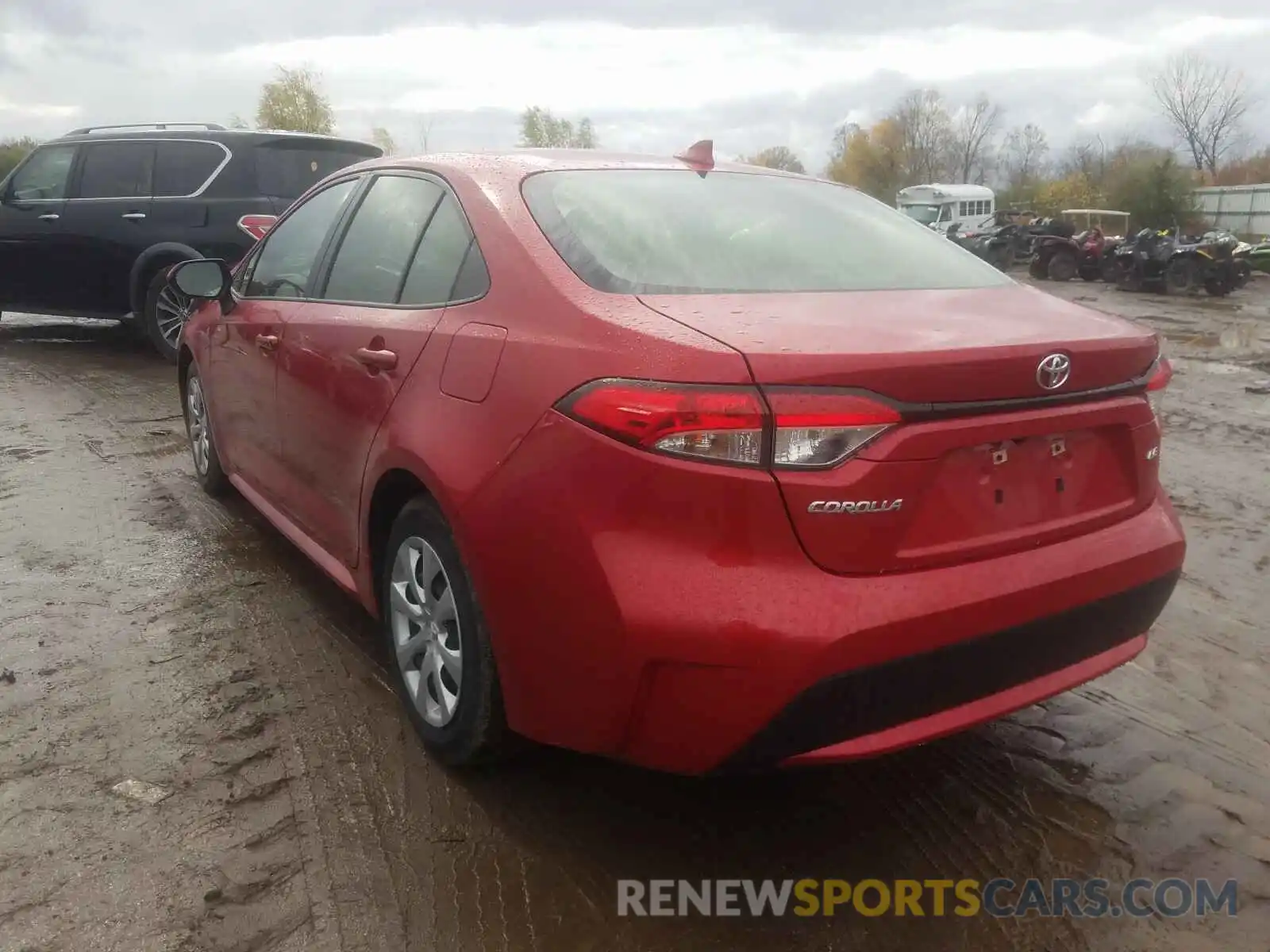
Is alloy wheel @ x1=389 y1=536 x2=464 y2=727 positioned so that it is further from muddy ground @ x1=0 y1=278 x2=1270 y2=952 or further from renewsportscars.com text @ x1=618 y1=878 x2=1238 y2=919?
renewsportscars.com text @ x1=618 y1=878 x2=1238 y2=919

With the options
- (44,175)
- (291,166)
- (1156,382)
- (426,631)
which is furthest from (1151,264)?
(426,631)

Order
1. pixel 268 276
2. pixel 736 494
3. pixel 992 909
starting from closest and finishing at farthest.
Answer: pixel 736 494
pixel 992 909
pixel 268 276

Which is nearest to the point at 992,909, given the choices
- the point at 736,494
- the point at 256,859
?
the point at 736,494

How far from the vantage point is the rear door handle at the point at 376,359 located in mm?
2791

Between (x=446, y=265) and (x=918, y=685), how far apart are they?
1.62 meters

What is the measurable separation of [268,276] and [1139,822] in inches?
135

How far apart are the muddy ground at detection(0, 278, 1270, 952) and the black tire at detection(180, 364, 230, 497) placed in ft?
3.06

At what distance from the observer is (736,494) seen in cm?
197

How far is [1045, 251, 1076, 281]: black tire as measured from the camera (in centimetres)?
2192

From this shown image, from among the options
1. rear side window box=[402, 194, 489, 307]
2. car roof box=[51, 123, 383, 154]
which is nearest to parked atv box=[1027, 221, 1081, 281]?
car roof box=[51, 123, 383, 154]

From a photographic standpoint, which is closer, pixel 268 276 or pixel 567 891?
pixel 567 891

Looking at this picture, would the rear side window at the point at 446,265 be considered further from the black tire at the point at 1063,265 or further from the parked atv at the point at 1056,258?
the black tire at the point at 1063,265

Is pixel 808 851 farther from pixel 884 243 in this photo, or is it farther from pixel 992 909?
pixel 884 243

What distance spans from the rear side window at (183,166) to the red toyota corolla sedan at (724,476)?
6405mm
